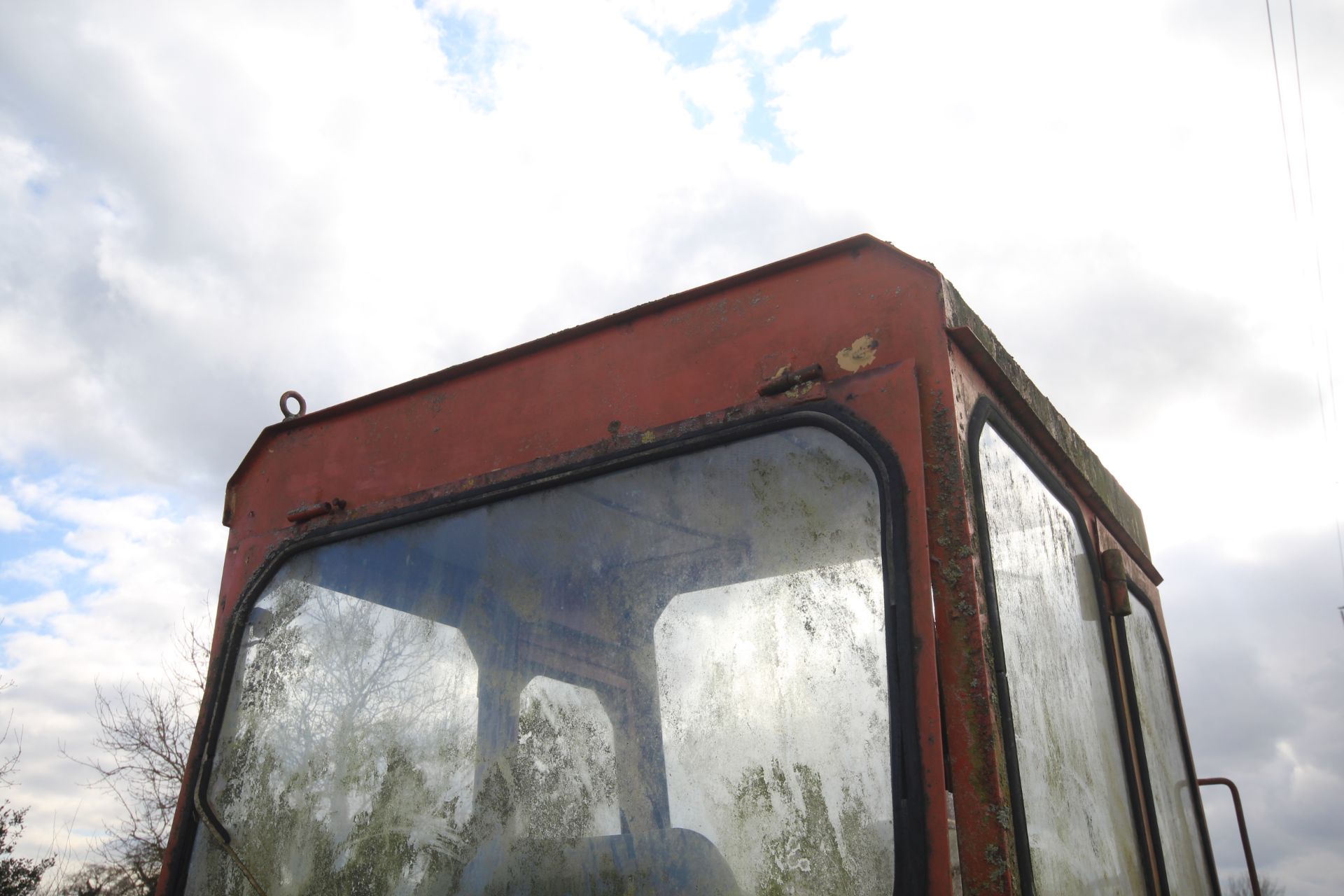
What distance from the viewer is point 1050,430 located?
1.99 meters

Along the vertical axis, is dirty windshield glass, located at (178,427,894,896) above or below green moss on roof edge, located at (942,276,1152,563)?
below

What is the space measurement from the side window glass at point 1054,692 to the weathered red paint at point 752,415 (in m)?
0.09

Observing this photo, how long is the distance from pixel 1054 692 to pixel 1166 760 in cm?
103

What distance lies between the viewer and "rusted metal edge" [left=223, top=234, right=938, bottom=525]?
5.32 feet

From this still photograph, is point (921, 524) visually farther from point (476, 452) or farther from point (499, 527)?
point (476, 452)

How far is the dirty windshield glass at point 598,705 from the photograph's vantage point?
133 centimetres

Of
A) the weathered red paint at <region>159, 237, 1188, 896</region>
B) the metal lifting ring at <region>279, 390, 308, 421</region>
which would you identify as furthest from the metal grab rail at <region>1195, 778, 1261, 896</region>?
the metal lifting ring at <region>279, 390, 308, 421</region>

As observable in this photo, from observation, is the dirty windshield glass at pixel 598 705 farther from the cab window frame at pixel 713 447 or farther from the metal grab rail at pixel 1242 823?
the metal grab rail at pixel 1242 823

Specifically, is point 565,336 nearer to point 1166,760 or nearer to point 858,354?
point 858,354

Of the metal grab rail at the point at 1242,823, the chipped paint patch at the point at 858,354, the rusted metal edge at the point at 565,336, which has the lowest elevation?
the metal grab rail at the point at 1242,823

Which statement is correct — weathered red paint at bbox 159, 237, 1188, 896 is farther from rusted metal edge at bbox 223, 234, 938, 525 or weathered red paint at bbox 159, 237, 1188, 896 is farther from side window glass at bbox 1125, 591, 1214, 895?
side window glass at bbox 1125, 591, 1214, 895

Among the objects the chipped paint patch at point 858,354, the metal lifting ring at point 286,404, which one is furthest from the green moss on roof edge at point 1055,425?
the metal lifting ring at point 286,404

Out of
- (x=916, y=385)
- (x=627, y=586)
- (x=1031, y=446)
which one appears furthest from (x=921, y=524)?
(x=1031, y=446)

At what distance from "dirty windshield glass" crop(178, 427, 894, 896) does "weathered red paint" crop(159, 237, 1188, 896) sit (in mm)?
74
